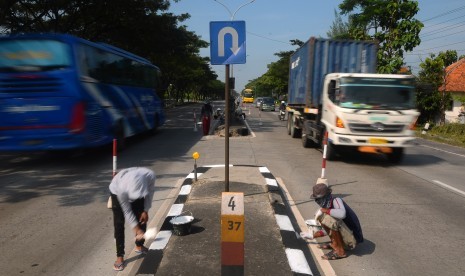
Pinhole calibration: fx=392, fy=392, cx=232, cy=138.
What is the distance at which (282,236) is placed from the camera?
5207mm

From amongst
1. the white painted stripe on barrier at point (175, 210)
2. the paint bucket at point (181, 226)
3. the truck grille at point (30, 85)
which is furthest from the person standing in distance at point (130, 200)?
the truck grille at point (30, 85)

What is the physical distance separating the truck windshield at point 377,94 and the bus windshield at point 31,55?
754 cm

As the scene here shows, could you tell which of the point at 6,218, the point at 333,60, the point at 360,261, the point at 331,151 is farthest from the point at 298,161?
the point at 6,218

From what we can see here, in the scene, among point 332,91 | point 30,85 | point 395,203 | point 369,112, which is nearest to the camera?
point 395,203

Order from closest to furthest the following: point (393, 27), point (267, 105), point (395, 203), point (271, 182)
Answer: point (395, 203), point (271, 182), point (393, 27), point (267, 105)

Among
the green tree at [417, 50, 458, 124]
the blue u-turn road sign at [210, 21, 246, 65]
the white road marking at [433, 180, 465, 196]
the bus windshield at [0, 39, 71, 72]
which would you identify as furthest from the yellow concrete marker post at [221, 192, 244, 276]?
the green tree at [417, 50, 458, 124]

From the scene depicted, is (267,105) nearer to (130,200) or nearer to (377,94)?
(377,94)

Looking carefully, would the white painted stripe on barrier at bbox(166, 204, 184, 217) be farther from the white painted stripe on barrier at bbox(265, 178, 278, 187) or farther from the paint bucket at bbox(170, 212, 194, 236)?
the white painted stripe on barrier at bbox(265, 178, 278, 187)

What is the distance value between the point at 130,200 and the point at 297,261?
2.02 meters

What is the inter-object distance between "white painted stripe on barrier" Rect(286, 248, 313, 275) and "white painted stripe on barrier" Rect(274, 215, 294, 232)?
0.72m

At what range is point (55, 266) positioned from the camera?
4.49 m

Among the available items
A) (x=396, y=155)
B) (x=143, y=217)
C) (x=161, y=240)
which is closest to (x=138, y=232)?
(x=143, y=217)

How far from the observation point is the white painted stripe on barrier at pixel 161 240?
4855 millimetres

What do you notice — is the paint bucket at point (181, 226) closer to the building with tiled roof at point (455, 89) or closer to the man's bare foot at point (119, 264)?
the man's bare foot at point (119, 264)
